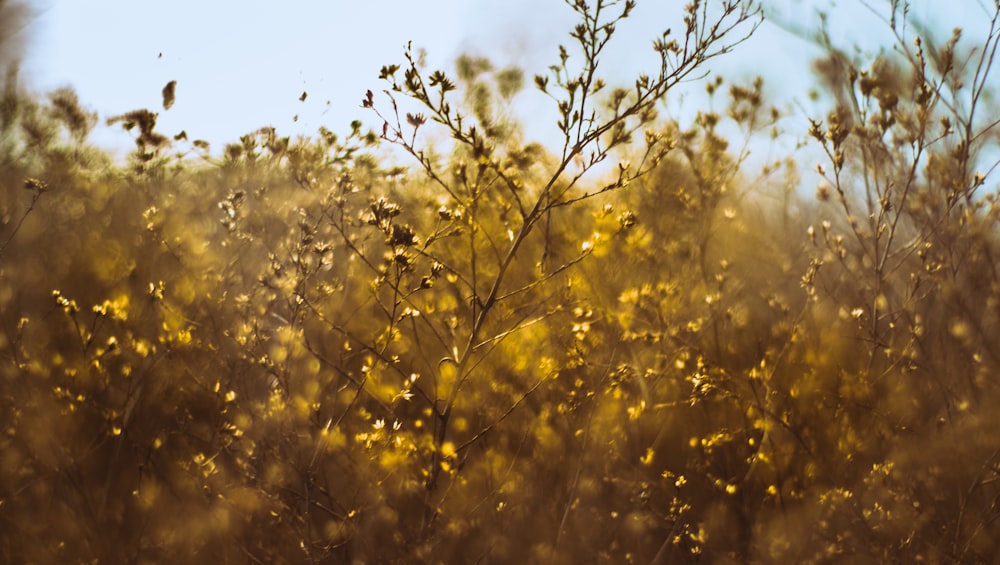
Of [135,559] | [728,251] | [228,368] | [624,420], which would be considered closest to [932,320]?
[728,251]

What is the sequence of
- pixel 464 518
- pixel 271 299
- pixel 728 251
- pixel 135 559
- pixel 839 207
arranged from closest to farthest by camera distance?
pixel 135 559 → pixel 464 518 → pixel 271 299 → pixel 839 207 → pixel 728 251

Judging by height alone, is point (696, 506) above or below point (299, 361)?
below

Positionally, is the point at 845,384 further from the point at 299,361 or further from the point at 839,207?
the point at 299,361

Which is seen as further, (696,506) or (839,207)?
(839,207)

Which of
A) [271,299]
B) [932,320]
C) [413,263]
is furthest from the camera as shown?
[932,320]

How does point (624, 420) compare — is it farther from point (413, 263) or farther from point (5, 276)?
point (5, 276)

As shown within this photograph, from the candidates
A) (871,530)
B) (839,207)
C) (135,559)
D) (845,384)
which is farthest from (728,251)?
(135,559)

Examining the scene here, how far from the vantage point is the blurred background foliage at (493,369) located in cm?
304

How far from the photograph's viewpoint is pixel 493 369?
3.79m

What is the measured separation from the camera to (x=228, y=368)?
11.7 ft

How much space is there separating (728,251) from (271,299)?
12.1 ft

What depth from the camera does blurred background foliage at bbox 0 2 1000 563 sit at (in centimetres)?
304

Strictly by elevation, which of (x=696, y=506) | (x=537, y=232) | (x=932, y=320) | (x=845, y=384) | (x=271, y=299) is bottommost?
(x=696, y=506)

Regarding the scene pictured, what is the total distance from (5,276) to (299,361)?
1.77 m
